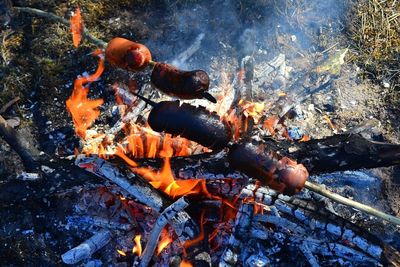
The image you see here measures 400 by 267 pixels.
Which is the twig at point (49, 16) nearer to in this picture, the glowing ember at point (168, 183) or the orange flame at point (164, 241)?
the glowing ember at point (168, 183)

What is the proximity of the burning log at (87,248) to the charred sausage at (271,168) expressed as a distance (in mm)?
1232

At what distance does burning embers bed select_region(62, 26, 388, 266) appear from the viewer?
2.99 m

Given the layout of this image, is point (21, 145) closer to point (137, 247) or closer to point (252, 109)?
point (137, 247)

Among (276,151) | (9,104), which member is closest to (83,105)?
(9,104)

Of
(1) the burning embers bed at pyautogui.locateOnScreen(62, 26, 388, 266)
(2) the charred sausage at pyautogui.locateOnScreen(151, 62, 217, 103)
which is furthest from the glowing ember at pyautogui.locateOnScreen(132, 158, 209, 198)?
(2) the charred sausage at pyautogui.locateOnScreen(151, 62, 217, 103)

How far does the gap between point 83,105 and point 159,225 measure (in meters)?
1.51

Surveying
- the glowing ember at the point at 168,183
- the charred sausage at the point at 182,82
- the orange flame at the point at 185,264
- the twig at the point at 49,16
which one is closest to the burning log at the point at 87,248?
the glowing ember at the point at 168,183

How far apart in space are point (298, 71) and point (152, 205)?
197cm

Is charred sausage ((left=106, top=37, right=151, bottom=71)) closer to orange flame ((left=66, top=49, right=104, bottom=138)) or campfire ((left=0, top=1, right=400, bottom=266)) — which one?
campfire ((left=0, top=1, right=400, bottom=266))

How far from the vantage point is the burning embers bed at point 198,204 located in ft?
9.81

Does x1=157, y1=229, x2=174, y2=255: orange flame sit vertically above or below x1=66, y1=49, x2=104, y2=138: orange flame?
below

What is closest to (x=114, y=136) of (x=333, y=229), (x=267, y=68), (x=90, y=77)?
(x=90, y=77)

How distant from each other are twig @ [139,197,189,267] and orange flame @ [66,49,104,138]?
1.18 meters

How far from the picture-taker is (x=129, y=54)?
136 inches
